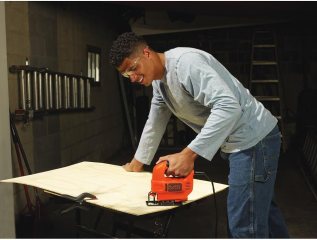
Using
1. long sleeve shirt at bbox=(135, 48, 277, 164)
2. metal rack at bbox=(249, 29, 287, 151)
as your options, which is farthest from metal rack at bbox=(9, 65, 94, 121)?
metal rack at bbox=(249, 29, 287, 151)

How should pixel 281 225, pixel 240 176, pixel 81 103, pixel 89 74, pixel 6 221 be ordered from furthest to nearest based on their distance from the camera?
pixel 89 74
pixel 81 103
pixel 6 221
pixel 281 225
pixel 240 176

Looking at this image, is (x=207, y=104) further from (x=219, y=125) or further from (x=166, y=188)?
(x=166, y=188)

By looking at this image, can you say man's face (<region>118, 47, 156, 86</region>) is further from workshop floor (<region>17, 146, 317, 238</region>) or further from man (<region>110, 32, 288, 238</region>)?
workshop floor (<region>17, 146, 317, 238</region>)

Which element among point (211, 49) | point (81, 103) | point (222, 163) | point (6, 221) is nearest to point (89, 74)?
point (81, 103)

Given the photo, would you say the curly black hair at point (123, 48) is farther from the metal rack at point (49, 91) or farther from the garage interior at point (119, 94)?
the metal rack at point (49, 91)

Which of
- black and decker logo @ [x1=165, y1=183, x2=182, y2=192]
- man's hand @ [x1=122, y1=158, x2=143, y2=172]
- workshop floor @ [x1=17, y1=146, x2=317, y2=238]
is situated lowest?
workshop floor @ [x1=17, y1=146, x2=317, y2=238]

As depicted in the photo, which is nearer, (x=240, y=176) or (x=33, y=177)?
(x=240, y=176)

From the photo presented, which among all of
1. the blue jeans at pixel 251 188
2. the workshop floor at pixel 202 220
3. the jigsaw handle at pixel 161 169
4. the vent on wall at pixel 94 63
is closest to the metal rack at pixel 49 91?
the vent on wall at pixel 94 63

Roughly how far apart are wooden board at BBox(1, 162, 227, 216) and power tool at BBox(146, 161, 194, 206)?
0.13 ft

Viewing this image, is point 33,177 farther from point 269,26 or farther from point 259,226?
point 269,26

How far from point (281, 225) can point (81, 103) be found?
304cm

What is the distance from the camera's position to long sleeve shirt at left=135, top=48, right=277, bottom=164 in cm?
140

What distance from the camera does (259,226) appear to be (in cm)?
154

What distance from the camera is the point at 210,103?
142cm
